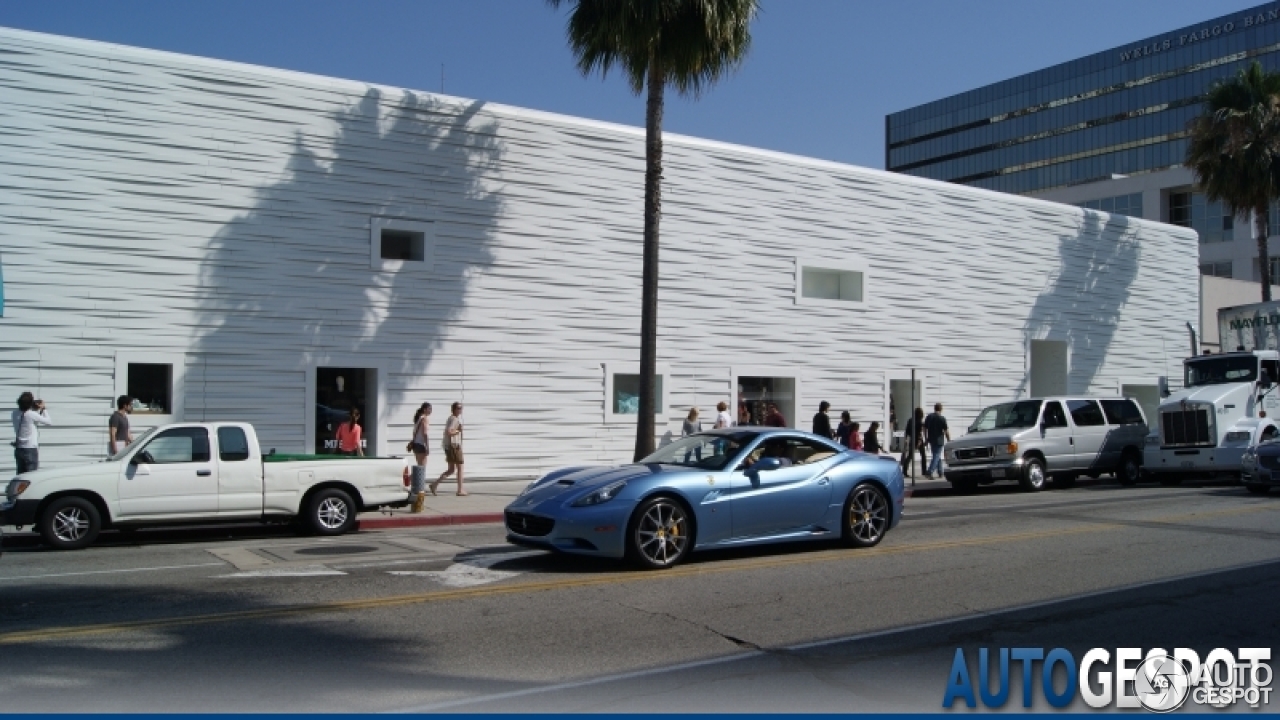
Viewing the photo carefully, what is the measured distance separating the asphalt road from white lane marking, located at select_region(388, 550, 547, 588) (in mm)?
40

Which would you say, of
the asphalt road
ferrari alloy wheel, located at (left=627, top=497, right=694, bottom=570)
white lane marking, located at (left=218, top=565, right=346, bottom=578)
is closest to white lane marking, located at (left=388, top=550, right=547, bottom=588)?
the asphalt road

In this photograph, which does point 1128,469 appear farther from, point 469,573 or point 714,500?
point 469,573

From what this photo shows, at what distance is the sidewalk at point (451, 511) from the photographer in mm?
15867

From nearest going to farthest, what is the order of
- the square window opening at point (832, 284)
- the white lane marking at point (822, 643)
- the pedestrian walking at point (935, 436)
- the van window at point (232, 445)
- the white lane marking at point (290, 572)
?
the white lane marking at point (822, 643) → the white lane marking at point (290, 572) → the van window at point (232, 445) → the pedestrian walking at point (935, 436) → the square window opening at point (832, 284)

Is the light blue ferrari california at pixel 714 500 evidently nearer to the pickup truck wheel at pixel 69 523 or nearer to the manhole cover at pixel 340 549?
the manhole cover at pixel 340 549

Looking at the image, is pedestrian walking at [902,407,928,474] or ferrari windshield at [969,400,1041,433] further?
pedestrian walking at [902,407,928,474]

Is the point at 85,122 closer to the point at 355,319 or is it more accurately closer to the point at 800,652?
the point at 355,319

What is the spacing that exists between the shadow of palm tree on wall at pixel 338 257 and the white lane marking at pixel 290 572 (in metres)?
8.31

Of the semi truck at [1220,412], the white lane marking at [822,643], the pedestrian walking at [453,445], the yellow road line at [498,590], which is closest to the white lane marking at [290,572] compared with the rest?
the yellow road line at [498,590]

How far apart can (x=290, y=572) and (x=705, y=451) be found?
4.39 metres

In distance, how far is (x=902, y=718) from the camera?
590 centimetres

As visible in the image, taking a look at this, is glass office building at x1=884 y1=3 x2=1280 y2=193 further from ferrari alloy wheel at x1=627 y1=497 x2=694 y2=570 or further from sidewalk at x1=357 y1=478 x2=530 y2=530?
ferrari alloy wheel at x1=627 y1=497 x2=694 y2=570

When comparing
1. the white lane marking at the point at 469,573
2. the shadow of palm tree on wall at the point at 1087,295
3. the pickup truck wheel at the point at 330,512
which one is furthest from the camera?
the shadow of palm tree on wall at the point at 1087,295

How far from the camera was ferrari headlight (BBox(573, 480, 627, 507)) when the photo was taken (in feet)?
33.8
